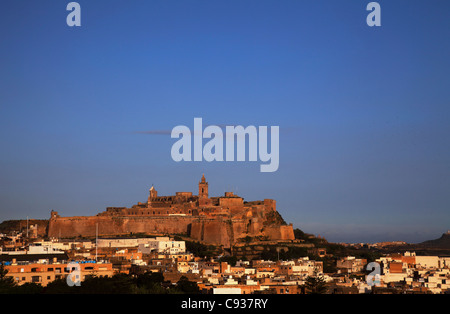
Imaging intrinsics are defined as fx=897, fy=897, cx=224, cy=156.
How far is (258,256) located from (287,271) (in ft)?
49.7

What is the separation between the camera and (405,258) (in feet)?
267

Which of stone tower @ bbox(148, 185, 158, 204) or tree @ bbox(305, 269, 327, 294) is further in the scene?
stone tower @ bbox(148, 185, 158, 204)

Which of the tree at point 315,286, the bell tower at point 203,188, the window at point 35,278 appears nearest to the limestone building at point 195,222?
the bell tower at point 203,188

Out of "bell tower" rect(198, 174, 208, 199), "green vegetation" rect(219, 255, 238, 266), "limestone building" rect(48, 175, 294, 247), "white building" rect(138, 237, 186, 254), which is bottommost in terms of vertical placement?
"green vegetation" rect(219, 255, 238, 266)

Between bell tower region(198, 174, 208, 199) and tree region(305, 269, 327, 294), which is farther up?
bell tower region(198, 174, 208, 199)

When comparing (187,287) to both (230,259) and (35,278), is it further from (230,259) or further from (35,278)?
(230,259)

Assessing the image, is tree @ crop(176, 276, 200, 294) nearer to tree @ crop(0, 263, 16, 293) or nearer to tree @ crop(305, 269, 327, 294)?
tree @ crop(305, 269, 327, 294)

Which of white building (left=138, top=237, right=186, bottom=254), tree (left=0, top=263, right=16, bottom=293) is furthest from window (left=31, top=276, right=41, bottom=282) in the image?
white building (left=138, top=237, right=186, bottom=254)

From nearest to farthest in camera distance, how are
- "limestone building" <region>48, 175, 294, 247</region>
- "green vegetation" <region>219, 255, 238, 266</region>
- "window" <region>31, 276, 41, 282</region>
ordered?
"window" <region>31, 276, 41, 282</region>, "green vegetation" <region>219, 255, 238, 266</region>, "limestone building" <region>48, 175, 294, 247</region>

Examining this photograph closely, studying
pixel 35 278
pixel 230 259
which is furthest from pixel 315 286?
pixel 230 259

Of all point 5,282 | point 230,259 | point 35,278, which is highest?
point 230,259

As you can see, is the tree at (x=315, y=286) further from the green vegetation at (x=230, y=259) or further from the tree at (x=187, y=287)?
the green vegetation at (x=230, y=259)

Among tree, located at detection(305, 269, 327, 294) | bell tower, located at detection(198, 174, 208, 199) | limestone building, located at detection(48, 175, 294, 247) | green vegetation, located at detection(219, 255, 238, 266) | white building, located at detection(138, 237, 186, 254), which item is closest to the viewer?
tree, located at detection(305, 269, 327, 294)
